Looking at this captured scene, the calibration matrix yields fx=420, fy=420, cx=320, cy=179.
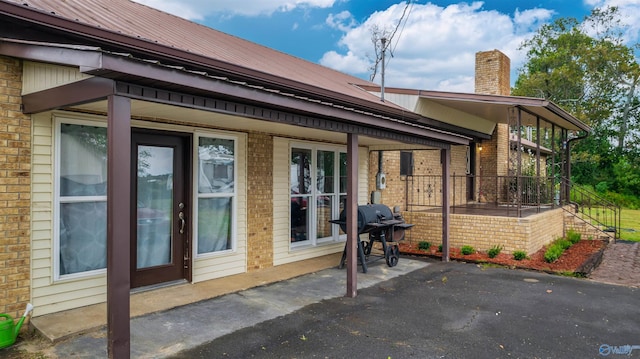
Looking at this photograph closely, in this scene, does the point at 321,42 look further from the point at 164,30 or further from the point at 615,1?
the point at 164,30

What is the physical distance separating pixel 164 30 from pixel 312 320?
4756mm

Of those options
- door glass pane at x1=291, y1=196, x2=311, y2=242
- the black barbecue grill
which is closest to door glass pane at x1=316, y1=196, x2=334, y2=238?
door glass pane at x1=291, y1=196, x2=311, y2=242

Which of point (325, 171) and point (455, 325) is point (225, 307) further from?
point (325, 171)

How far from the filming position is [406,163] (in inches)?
422

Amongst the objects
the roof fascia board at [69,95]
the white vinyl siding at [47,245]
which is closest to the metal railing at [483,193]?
the white vinyl siding at [47,245]

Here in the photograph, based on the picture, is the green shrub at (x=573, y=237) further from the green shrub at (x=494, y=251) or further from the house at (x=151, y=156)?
the house at (x=151, y=156)

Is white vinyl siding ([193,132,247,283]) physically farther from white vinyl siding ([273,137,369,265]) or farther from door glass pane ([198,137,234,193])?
white vinyl siding ([273,137,369,265])

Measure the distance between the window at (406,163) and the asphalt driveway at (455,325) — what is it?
14.8ft

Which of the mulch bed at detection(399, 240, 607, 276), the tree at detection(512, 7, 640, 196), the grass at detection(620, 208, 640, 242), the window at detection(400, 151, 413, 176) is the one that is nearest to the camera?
the mulch bed at detection(399, 240, 607, 276)

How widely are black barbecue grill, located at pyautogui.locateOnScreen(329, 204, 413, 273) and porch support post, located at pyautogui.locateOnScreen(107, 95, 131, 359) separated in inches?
173

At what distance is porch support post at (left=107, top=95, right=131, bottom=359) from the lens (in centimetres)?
308

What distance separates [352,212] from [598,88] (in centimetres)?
2756

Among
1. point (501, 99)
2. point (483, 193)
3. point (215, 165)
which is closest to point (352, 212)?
point (215, 165)

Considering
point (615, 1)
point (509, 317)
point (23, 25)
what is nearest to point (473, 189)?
point (509, 317)
